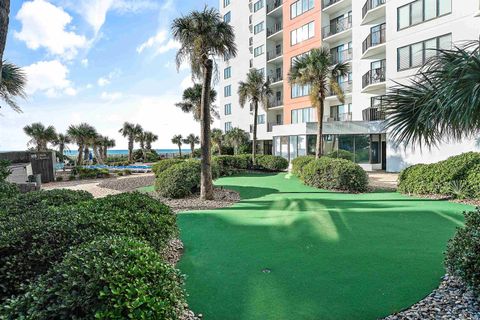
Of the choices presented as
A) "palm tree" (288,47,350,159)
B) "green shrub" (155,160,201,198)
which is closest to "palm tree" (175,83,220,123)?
"palm tree" (288,47,350,159)

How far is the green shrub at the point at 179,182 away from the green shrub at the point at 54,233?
7679 millimetres

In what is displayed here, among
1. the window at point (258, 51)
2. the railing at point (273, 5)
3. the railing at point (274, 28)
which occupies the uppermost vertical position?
the railing at point (273, 5)

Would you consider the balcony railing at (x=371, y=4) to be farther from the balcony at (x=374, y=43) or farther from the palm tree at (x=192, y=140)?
the palm tree at (x=192, y=140)

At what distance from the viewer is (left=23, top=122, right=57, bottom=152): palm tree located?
1414 inches

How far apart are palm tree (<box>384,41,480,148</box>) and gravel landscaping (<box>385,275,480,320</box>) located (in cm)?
230

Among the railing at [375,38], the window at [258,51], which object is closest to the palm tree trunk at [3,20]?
the railing at [375,38]

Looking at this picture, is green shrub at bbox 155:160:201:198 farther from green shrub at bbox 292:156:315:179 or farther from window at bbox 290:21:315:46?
window at bbox 290:21:315:46

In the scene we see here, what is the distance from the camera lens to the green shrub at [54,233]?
11.2 ft

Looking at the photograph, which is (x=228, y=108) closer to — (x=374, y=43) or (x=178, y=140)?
(x=178, y=140)

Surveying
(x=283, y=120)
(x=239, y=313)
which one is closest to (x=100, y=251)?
(x=239, y=313)

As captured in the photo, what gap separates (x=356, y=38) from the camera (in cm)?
2581

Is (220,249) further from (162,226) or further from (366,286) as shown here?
(366,286)

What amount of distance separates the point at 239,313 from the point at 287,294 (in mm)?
778

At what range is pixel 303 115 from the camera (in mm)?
31609
